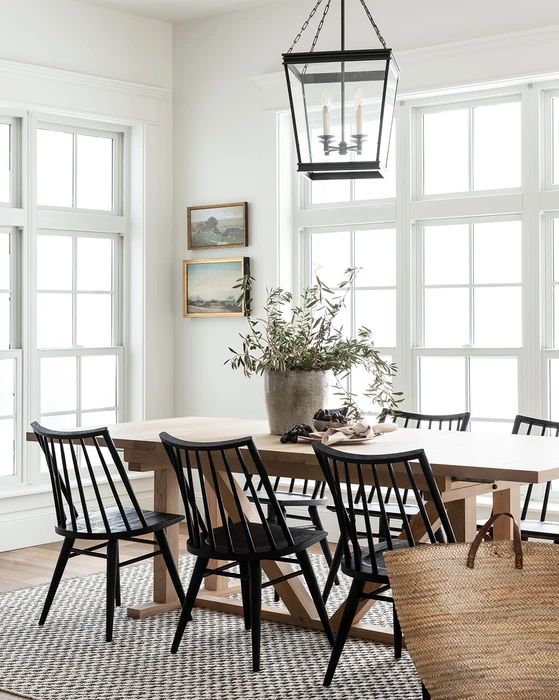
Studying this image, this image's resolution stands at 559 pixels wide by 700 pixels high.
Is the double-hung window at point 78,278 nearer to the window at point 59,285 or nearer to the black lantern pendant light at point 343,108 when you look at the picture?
the window at point 59,285

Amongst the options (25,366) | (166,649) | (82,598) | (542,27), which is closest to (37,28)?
(25,366)

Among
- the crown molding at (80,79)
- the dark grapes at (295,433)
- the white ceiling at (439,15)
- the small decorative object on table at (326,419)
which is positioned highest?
the white ceiling at (439,15)

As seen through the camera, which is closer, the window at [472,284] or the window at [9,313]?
the window at [472,284]

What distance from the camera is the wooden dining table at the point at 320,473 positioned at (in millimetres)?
3447

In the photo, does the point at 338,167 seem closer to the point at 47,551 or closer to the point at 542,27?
the point at 542,27

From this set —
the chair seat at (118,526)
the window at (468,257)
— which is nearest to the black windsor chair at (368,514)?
the chair seat at (118,526)

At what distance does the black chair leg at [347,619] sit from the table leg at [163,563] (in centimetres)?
116

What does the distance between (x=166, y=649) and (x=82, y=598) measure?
95 centimetres

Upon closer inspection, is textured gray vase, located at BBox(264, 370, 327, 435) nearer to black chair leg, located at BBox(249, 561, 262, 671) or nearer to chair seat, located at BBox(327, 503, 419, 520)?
chair seat, located at BBox(327, 503, 419, 520)

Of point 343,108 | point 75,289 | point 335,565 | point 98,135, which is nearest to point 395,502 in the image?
point 335,565

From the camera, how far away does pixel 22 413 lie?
598cm

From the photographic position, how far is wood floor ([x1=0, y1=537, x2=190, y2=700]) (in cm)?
518

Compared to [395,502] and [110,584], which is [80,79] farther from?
[110,584]

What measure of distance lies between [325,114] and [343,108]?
18 cm
